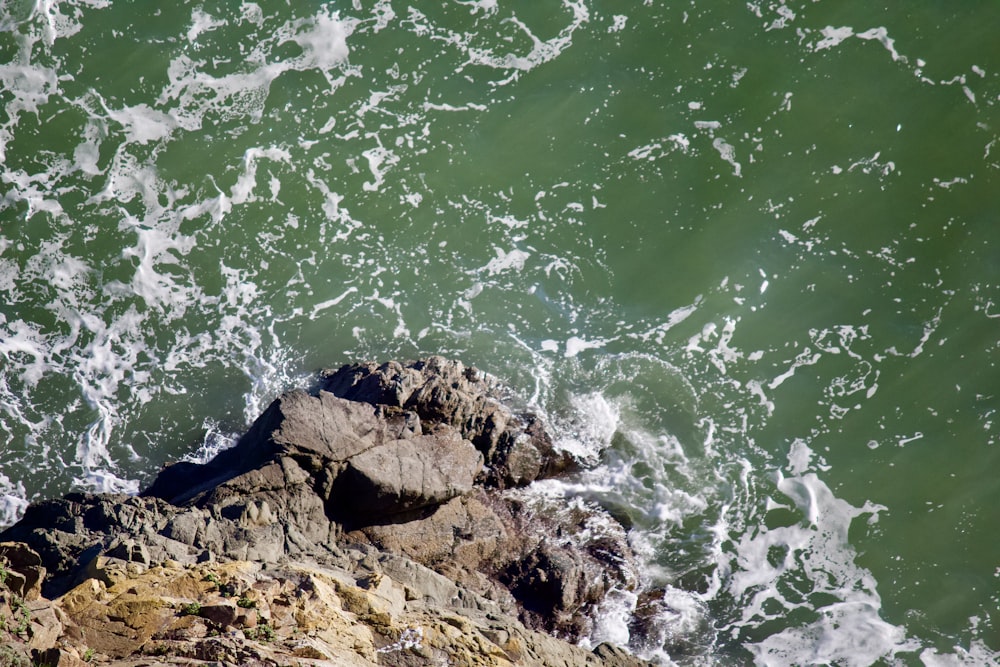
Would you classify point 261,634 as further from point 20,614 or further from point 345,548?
point 345,548

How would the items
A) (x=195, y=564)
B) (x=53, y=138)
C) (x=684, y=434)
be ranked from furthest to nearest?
(x=53, y=138) < (x=684, y=434) < (x=195, y=564)

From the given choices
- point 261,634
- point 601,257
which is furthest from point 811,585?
point 261,634

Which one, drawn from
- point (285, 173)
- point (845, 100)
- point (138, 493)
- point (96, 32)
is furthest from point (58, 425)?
point (845, 100)

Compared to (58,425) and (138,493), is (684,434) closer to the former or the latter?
(138,493)

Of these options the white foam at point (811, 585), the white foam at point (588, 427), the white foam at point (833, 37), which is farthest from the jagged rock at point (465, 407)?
the white foam at point (833, 37)

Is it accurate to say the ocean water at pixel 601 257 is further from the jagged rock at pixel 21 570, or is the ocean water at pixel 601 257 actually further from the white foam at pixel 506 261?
the jagged rock at pixel 21 570

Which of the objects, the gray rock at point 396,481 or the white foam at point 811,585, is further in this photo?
the white foam at point 811,585
